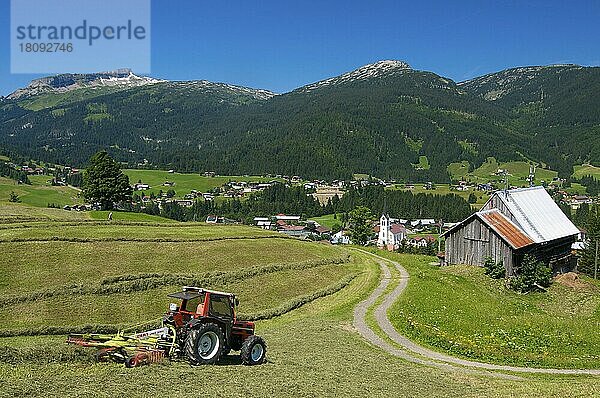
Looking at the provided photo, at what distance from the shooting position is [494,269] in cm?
5344

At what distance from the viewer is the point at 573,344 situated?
2905cm

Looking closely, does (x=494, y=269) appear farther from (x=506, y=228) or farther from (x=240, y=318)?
(x=240, y=318)

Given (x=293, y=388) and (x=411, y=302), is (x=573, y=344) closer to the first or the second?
(x=411, y=302)

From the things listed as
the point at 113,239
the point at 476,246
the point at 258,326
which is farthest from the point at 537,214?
the point at 113,239

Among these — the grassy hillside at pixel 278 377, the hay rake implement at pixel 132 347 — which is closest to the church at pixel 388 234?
the grassy hillside at pixel 278 377

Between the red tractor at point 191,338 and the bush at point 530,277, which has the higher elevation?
the red tractor at point 191,338

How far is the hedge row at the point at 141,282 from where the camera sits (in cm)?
3261

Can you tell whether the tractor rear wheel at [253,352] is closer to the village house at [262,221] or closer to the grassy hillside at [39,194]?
the grassy hillside at [39,194]

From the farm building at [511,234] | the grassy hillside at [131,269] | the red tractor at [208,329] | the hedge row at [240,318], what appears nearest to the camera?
the red tractor at [208,329]

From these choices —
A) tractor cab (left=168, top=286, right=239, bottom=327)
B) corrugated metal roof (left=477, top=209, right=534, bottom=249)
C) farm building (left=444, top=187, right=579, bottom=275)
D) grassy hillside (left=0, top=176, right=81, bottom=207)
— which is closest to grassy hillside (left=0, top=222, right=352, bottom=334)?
tractor cab (left=168, top=286, right=239, bottom=327)

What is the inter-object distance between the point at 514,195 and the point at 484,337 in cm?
3444

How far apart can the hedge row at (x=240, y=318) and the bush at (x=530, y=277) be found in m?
15.4

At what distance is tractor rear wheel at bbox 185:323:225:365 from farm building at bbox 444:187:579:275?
41154 mm

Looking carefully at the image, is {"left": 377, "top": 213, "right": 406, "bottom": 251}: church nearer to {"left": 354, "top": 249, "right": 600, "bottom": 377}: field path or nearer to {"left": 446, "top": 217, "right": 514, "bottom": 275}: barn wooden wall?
{"left": 446, "top": 217, "right": 514, "bottom": 275}: barn wooden wall
